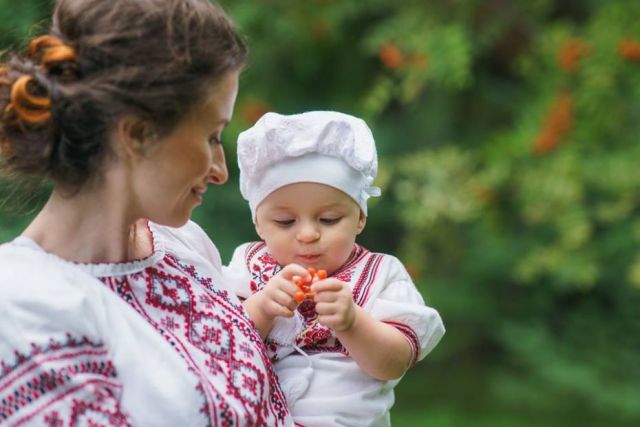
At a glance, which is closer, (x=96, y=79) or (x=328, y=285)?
(x=96, y=79)

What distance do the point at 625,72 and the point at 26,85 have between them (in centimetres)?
437

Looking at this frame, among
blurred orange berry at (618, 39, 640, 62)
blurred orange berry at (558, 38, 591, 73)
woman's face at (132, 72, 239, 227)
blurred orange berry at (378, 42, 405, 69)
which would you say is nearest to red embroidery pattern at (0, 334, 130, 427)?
woman's face at (132, 72, 239, 227)

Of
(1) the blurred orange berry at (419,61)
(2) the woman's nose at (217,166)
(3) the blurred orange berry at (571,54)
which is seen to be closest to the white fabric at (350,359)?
(2) the woman's nose at (217,166)

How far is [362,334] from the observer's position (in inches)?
77.9

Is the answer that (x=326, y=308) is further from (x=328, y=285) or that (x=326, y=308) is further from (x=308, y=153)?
(x=308, y=153)

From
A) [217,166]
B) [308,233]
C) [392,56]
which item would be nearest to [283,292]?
[308,233]

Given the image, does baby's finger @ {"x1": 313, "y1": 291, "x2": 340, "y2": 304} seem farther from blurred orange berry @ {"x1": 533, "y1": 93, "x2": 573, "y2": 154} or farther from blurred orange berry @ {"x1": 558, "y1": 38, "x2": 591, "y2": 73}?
blurred orange berry @ {"x1": 558, "y1": 38, "x2": 591, "y2": 73}

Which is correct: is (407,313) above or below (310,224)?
below

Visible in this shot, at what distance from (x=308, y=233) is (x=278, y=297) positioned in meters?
0.14

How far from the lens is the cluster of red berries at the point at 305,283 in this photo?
1957 mm

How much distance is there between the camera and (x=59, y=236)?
175cm

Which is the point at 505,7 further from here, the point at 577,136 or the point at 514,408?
the point at 514,408

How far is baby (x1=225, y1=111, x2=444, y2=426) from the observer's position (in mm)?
2053

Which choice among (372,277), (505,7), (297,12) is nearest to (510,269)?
(505,7)
